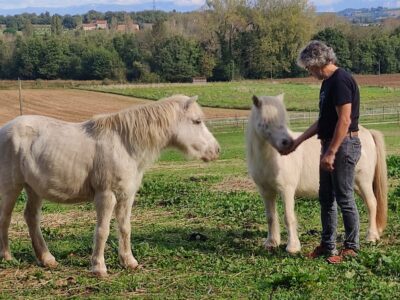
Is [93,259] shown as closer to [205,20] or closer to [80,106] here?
[80,106]

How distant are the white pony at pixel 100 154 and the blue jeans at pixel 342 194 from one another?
136 centimetres

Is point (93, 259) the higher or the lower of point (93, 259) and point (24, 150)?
the lower

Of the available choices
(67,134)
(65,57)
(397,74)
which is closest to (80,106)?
(65,57)

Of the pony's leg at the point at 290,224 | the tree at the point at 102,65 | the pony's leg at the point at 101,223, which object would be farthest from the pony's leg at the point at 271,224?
the tree at the point at 102,65

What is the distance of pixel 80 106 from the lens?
200 feet

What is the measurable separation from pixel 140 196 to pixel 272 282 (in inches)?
251

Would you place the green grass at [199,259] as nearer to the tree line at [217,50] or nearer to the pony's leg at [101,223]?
the pony's leg at [101,223]

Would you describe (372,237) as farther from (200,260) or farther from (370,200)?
(200,260)

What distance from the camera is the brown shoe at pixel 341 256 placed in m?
6.72

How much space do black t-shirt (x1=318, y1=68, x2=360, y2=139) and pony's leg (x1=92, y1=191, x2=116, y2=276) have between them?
97.5 inches

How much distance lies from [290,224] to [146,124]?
218 cm

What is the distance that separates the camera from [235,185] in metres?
13.4

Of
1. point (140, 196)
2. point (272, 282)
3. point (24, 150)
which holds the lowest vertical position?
point (140, 196)

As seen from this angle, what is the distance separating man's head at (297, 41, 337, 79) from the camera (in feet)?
22.1
